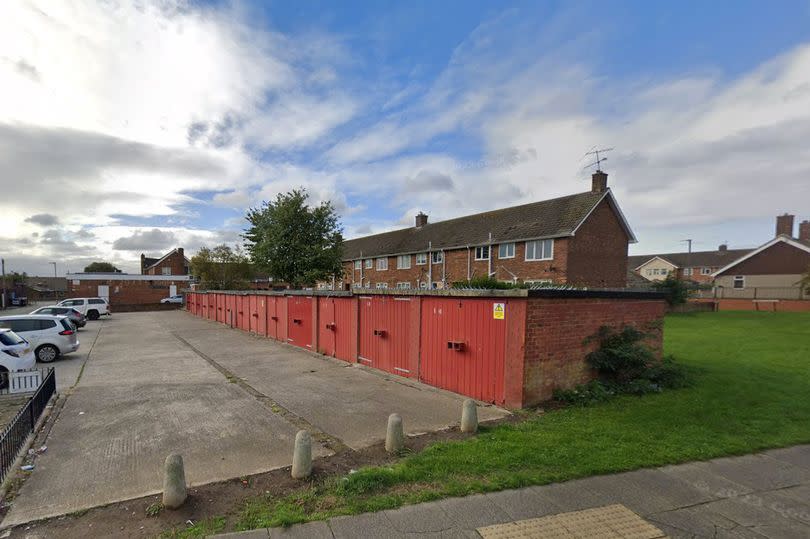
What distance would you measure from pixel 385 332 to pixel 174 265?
6650 centimetres

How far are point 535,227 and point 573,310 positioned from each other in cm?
2019

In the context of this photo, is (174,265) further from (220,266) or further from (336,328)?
(336,328)

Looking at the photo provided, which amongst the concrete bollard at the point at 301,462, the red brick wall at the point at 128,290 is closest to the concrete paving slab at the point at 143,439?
the concrete bollard at the point at 301,462

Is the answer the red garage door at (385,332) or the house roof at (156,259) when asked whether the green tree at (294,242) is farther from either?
the house roof at (156,259)

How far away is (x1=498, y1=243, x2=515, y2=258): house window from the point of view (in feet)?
91.2

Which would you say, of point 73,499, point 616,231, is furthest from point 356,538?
point 616,231

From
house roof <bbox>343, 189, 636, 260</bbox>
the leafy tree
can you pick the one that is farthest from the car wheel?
the leafy tree

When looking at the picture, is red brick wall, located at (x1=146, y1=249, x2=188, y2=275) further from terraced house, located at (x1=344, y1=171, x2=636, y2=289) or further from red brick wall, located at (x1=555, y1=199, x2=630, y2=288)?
red brick wall, located at (x1=555, y1=199, x2=630, y2=288)

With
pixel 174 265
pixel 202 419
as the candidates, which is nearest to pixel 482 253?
pixel 202 419

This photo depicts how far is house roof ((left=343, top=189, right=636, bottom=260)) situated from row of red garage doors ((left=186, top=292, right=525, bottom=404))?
16867 millimetres

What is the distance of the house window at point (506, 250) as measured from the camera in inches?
1094

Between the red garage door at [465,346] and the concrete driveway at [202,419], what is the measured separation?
427 millimetres

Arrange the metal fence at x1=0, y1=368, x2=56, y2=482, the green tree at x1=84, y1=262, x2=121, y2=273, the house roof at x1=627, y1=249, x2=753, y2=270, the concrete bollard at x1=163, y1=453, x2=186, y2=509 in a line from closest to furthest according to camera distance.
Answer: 1. the concrete bollard at x1=163, y1=453, x2=186, y2=509
2. the metal fence at x1=0, y1=368, x2=56, y2=482
3. the house roof at x1=627, y1=249, x2=753, y2=270
4. the green tree at x1=84, y1=262, x2=121, y2=273

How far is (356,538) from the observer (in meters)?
3.47
